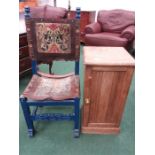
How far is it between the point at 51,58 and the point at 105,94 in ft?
2.01

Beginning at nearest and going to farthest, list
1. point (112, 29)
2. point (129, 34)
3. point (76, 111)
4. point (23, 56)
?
1. point (76, 111)
2. point (23, 56)
3. point (129, 34)
4. point (112, 29)

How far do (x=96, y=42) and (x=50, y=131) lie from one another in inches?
77.7

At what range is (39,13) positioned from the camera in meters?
2.81

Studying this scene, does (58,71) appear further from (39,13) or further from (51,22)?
(51,22)

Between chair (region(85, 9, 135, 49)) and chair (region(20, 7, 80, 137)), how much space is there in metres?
1.61

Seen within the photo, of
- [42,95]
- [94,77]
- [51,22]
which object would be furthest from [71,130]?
[51,22]

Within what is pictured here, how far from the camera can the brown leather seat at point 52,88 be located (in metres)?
1.29

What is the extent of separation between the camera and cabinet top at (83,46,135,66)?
116 centimetres

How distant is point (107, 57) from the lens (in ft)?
4.08

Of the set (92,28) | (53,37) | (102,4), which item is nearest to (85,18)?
(102,4)

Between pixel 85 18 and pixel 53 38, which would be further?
pixel 85 18

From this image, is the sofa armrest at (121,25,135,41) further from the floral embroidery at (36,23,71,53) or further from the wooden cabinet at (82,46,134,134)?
the floral embroidery at (36,23,71,53)

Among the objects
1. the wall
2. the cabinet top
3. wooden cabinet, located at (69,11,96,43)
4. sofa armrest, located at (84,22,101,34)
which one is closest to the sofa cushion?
sofa armrest, located at (84,22,101,34)

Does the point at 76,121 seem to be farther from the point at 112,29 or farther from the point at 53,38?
the point at 112,29
